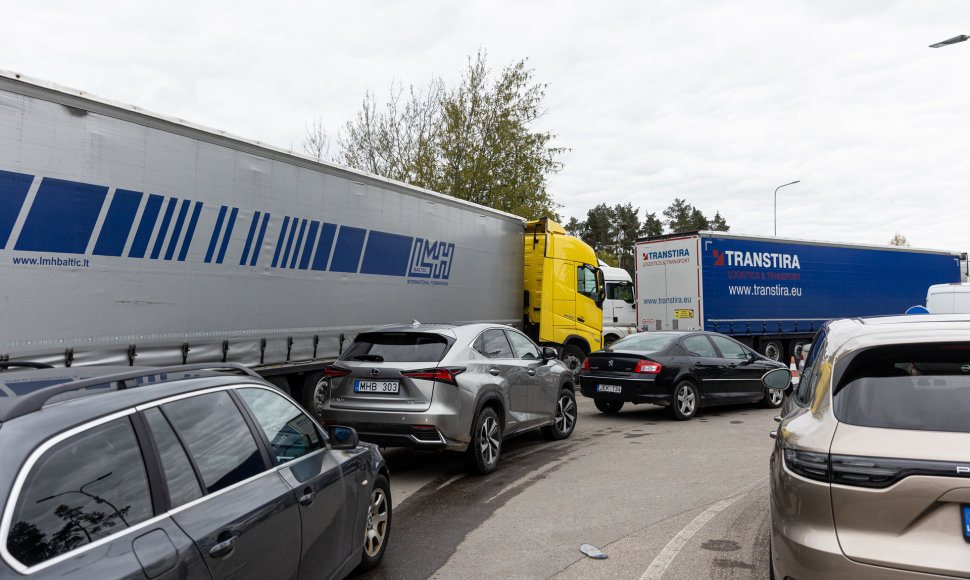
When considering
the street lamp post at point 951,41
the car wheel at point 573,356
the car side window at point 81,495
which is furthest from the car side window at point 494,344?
the street lamp post at point 951,41

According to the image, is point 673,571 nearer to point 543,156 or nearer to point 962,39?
point 962,39

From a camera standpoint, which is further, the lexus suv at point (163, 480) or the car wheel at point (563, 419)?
the car wheel at point (563, 419)

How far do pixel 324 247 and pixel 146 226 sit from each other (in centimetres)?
276

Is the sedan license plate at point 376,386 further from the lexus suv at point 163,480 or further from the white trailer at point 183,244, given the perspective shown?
the lexus suv at point 163,480

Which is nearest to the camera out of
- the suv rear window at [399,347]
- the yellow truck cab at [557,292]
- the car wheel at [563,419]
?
the suv rear window at [399,347]

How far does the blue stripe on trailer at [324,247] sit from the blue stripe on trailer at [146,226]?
2483mm

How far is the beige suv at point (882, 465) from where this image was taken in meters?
2.72

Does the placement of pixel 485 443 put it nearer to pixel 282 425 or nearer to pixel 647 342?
pixel 282 425

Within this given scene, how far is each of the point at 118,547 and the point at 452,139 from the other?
2566 cm

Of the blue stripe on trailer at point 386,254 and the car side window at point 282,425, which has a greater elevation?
the blue stripe on trailer at point 386,254

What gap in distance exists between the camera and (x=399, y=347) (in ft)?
24.2

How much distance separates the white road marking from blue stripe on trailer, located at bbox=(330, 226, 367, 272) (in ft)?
19.2

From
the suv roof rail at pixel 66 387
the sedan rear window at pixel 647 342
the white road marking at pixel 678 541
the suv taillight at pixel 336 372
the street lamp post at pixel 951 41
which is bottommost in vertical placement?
the white road marking at pixel 678 541

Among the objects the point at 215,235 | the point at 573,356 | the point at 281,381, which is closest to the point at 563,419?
the point at 281,381
